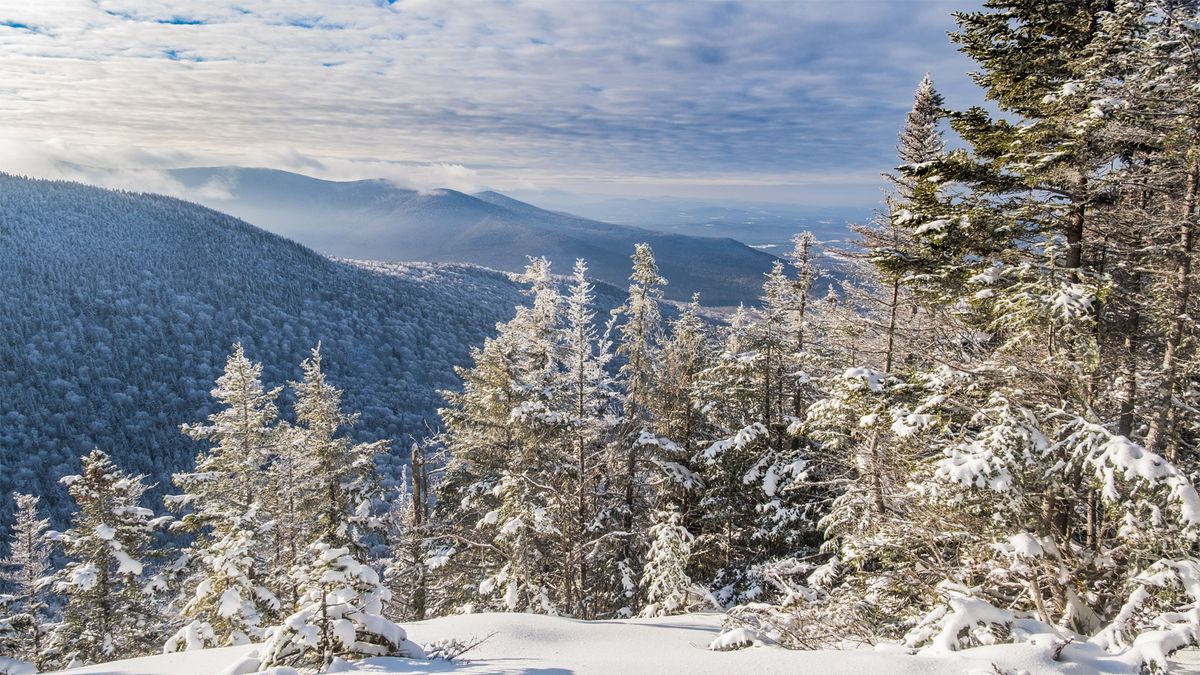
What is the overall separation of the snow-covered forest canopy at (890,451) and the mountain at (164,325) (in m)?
68.5

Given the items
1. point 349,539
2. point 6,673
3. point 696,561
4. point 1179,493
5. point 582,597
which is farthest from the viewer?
point 696,561

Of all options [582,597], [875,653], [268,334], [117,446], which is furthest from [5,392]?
[875,653]

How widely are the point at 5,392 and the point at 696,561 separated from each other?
11083cm

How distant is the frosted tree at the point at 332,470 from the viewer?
51.4 ft

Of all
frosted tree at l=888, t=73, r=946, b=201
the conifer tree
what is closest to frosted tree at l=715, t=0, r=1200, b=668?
frosted tree at l=888, t=73, r=946, b=201

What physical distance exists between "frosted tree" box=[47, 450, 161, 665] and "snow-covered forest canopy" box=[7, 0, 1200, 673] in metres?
0.09

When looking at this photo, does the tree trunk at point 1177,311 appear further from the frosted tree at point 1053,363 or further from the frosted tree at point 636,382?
the frosted tree at point 636,382

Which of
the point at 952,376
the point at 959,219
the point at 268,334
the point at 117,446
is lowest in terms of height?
the point at 117,446

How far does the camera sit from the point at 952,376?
6980 mm

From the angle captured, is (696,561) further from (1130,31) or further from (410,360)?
(410,360)

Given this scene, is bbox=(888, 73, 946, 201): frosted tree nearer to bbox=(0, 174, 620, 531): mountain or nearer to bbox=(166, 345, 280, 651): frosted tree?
bbox=(166, 345, 280, 651): frosted tree

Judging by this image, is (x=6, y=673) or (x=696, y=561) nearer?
(x=6, y=673)

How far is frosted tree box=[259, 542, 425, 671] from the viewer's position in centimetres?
500

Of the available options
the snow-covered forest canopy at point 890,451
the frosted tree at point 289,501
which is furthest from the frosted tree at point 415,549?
the frosted tree at point 289,501
